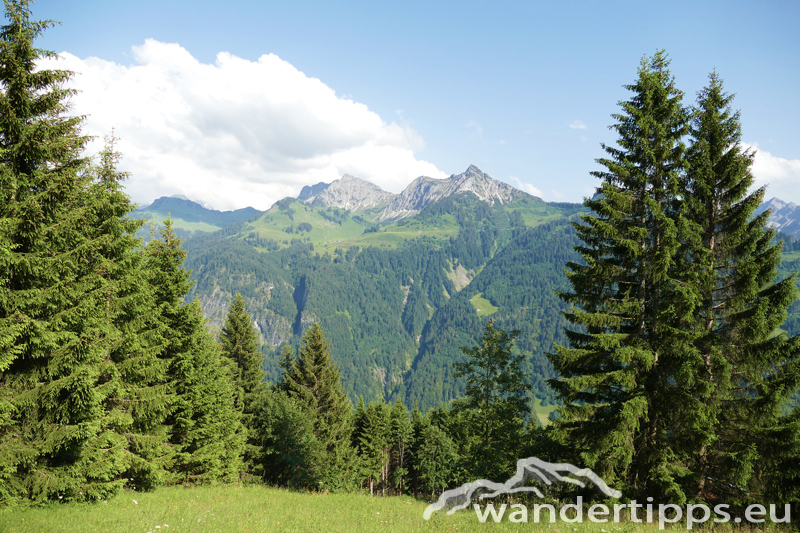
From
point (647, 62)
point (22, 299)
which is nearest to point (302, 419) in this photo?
point (22, 299)

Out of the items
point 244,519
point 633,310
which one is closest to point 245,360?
point 244,519

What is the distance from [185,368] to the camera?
17.0 m

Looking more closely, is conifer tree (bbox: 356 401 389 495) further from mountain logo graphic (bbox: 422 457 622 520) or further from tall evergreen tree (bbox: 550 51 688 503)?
tall evergreen tree (bbox: 550 51 688 503)

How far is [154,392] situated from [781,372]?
69.2ft

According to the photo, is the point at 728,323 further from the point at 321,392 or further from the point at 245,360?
the point at 245,360

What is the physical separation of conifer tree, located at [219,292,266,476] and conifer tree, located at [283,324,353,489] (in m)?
3.61

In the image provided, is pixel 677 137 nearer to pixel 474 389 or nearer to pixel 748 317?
pixel 748 317

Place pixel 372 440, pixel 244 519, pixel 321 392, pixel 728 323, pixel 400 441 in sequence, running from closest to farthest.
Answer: pixel 244 519 < pixel 728 323 < pixel 321 392 < pixel 372 440 < pixel 400 441

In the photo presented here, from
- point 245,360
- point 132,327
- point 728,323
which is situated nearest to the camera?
point 728,323

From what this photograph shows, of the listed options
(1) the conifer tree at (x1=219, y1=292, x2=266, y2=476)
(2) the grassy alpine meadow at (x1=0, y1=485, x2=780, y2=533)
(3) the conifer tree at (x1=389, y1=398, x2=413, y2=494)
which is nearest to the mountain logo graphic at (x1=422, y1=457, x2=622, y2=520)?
(2) the grassy alpine meadow at (x1=0, y1=485, x2=780, y2=533)

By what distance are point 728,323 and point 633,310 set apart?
9.66 ft

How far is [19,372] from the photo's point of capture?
9.85 m

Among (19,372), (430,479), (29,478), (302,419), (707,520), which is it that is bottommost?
(430,479)

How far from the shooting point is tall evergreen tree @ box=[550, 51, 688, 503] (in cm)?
1204
